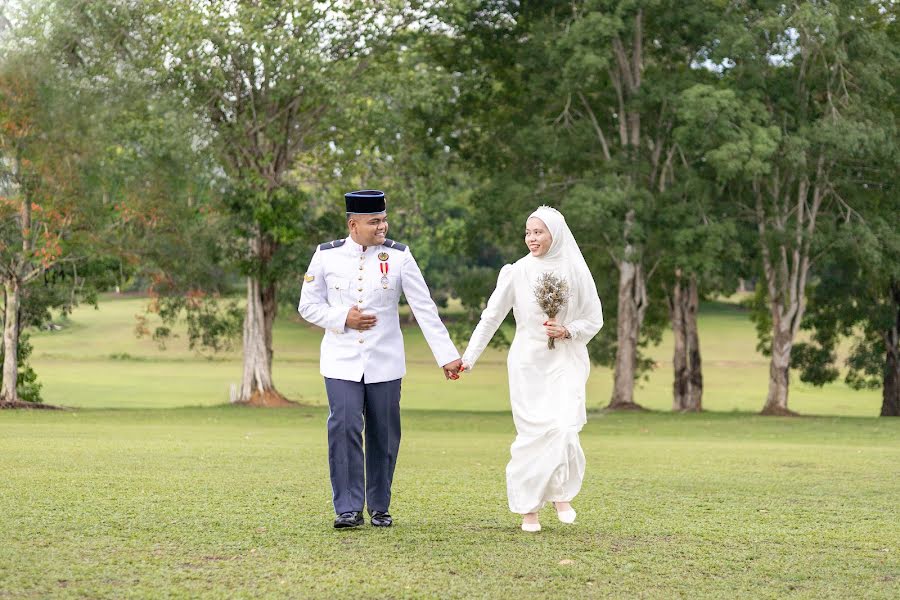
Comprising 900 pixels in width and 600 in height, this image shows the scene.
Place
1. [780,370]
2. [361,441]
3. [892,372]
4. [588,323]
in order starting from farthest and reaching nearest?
[892,372]
[780,370]
[588,323]
[361,441]

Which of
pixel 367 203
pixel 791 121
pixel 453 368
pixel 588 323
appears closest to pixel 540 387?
pixel 588 323

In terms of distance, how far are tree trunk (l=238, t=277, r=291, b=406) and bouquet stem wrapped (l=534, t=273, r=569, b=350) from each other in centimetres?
3006

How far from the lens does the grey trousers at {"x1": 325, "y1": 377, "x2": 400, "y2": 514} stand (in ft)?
30.1

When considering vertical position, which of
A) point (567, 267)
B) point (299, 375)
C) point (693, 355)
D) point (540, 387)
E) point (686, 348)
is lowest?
point (299, 375)

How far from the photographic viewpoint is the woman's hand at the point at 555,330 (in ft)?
30.4

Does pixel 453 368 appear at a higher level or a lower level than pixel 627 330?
higher

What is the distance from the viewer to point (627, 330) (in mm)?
40156

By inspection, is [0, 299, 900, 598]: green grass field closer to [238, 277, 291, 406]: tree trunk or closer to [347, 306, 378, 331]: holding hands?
[347, 306, 378, 331]: holding hands

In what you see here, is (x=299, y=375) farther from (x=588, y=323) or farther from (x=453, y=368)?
(x=453, y=368)

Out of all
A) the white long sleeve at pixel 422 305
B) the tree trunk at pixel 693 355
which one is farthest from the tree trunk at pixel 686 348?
the white long sleeve at pixel 422 305

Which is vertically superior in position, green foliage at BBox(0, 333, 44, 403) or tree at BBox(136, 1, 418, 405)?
tree at BBox(136, 1, 418, 405)

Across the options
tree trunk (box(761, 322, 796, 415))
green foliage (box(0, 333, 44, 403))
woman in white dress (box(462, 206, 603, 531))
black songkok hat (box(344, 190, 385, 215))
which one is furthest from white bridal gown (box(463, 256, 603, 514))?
tree trunk (box(761, 322, 796, 415))

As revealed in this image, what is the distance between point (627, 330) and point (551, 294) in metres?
31.2

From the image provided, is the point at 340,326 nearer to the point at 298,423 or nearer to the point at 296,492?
the point at 296,492
